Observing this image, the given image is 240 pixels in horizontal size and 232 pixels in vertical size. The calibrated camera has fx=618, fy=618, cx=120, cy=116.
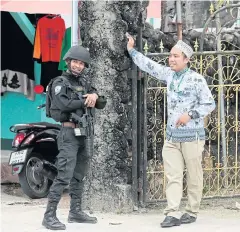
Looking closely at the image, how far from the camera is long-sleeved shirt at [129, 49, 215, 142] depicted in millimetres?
5699

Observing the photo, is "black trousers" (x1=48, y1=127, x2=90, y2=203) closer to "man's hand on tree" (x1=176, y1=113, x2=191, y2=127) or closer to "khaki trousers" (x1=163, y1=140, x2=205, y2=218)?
"khaki trousers" (x1=163, y1=140, x2=205, y2=218)

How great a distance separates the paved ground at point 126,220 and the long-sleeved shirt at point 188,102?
86 centimetres

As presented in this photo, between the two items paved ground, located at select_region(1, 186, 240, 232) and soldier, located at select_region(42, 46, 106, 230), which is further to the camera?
paved ground, located at select_region(1, 186, 240, 232)

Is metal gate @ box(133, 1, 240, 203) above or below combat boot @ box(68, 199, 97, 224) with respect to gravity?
above

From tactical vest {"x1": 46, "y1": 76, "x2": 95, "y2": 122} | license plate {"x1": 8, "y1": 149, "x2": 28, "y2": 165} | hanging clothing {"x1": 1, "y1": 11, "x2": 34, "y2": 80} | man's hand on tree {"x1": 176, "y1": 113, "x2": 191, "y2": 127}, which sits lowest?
license plate {"x1": 8, "y1": 149, "x2": 28, "y2": 165}

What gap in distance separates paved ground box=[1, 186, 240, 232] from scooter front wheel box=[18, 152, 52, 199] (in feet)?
1.23

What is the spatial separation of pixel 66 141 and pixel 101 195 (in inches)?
39.2

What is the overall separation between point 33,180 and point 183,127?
8.57 feet

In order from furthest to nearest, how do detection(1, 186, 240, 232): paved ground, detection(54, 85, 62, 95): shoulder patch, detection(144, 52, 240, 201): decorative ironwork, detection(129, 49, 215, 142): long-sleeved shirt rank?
detection(144, 52, 240, 201): decorative ironwork < detection(1, 186, 240, 232): paved ground < detection(129, 49, 215, 142): long-sleeved shirt < detection(54, 85, 62, 95): shoulder patch

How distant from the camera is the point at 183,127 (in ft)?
19.0

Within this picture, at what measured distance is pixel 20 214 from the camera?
6.60m

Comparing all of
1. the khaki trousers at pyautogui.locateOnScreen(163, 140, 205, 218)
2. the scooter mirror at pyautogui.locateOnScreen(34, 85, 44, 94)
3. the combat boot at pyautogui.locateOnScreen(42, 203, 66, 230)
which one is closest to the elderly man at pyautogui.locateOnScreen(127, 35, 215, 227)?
the khaki trousers at pyautogui.locateOnScreen(163, 140, 205, 218)

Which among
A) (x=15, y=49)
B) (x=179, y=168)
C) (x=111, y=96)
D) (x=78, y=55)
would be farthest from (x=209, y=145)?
(x=15, y=49)

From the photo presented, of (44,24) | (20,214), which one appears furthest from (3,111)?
(20,214)
